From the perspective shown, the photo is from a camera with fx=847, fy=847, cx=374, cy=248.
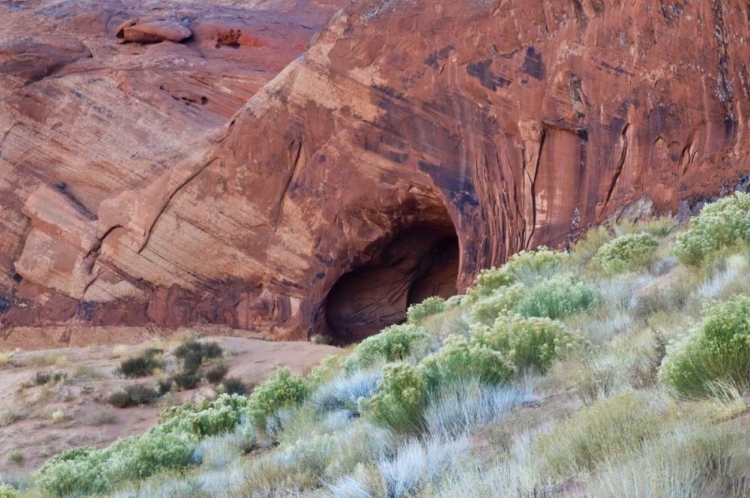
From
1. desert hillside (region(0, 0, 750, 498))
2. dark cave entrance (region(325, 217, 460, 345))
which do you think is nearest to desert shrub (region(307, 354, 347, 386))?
desert hillside (region(0, 0, 750, 498))

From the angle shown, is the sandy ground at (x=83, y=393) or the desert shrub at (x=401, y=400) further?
the sandy ground at (x=83, y=393)

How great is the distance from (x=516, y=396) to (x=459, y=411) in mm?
409

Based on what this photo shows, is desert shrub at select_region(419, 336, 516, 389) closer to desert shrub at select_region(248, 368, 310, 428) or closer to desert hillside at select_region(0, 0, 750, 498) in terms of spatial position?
desert hillside at select_region(0, 0, 750, 498)

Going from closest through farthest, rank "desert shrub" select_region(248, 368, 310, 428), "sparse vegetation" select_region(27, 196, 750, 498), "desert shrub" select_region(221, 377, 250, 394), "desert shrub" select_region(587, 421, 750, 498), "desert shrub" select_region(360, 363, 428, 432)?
1. "desert shrub" select_region(587, 421, 750, 498)
2. "sparse vegetation" select_region(27, 196, 750, 498)
3. "desert shrub" select_region(360, 363, 428, 432)
4. "desert shrub" select_region(248, 368, 310, 428)
5. "desert shrub" select_region(221, 377, 250, 394)

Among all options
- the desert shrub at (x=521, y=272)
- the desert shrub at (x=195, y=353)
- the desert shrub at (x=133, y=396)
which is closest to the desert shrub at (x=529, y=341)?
the desert shrub at (x=521, y=272)

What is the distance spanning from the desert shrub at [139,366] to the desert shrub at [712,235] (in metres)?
12.3

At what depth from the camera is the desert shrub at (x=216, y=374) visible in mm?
17078

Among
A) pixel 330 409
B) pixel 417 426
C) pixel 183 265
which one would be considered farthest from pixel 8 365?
pixel 417 426

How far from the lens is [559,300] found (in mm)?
7980

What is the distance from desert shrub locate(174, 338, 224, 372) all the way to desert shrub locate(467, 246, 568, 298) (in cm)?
796

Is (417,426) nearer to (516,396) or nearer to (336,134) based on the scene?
(516,396)

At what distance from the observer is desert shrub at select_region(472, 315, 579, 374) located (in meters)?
6.04

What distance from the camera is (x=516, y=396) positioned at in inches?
205

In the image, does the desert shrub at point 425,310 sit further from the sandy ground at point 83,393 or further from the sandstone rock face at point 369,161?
the sandstone rock face at point 369,161
